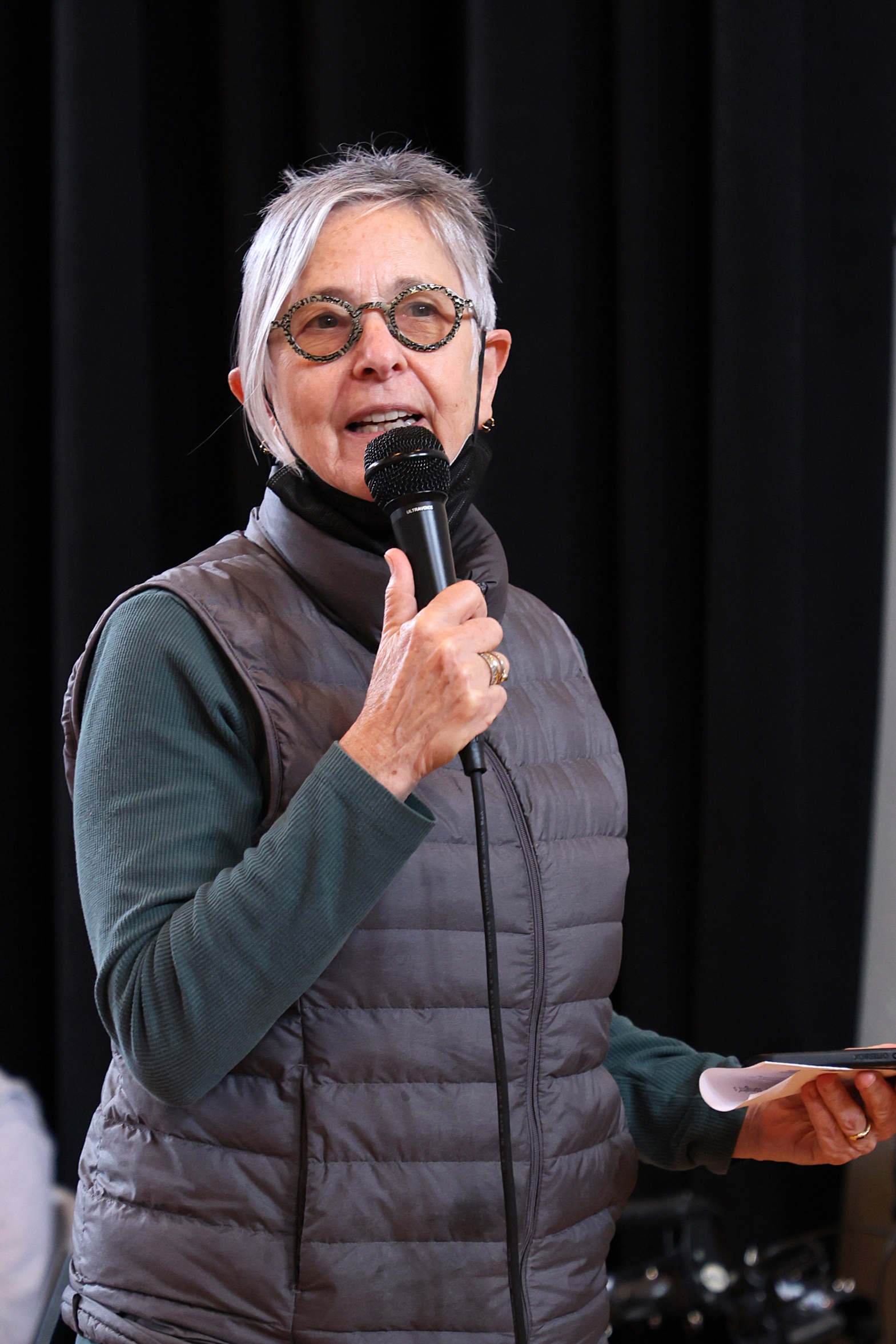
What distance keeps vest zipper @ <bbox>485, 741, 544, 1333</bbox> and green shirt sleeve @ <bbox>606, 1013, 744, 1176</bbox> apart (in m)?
0.20

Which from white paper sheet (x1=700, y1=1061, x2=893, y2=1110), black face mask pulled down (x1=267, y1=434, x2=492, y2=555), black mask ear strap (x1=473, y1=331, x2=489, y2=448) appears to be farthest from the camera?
black mask ear strap (x1=473, y1=331, x2=489, y2=448)

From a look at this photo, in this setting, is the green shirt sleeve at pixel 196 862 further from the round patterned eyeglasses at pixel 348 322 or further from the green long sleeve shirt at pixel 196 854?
the round patterned eyeglasses at pixel 348 322

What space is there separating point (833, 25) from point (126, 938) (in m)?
1.68

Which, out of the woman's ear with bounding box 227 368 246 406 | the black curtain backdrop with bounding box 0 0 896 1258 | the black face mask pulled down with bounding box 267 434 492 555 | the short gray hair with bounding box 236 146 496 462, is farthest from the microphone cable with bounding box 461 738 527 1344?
the black curtain backdrop with bounding box 0 0 896 1258

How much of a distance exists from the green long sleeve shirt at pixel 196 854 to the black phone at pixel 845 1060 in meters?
0.32

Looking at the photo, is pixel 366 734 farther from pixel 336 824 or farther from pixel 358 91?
pixel 358 91

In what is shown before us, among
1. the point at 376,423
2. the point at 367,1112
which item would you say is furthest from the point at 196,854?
the point at 376,423

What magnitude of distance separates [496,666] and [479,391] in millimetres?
387

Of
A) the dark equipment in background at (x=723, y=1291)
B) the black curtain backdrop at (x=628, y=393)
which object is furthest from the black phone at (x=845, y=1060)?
the dark equipment in background at (x=723, y=1291)

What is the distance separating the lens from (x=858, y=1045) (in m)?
1.75

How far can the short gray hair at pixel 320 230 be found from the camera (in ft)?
3.29

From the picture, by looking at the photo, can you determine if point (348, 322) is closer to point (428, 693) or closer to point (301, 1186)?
point (428, 693)

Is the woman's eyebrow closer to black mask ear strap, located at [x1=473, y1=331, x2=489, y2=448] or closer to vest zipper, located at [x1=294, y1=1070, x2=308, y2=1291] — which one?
black mask ear strap, located at [x1=473, y1=331, x2=489, y2=448]

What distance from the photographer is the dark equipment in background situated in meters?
1.65
